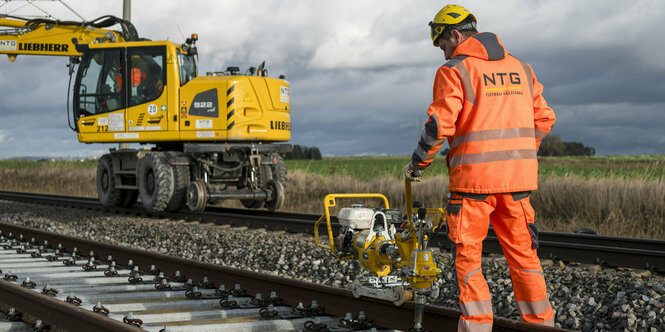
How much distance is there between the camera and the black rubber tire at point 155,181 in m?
13.2

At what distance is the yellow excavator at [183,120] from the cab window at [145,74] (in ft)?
0.07

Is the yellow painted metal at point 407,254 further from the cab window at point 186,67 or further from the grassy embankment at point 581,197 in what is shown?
the cab window at point 186,67

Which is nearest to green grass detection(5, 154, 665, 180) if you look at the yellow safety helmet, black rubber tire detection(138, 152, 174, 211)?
black rubber tire detection(138, 152, 174, 211)

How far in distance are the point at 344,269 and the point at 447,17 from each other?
3.57 m

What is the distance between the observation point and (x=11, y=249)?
8.20 m

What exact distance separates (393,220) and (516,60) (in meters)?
1.34

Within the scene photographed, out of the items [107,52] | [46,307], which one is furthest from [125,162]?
[46,307]

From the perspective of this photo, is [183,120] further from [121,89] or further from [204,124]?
A: [121,89]

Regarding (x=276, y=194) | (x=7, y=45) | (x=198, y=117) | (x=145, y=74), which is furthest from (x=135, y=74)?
(x=7, y=45)

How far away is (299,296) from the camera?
5051mm

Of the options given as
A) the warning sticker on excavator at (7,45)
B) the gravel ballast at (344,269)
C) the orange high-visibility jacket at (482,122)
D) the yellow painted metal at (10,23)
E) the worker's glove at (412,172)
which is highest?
the yellow painted metal at (10,23)

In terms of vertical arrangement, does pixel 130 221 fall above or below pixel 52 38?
below

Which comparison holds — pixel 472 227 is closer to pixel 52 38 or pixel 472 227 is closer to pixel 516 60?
pixel 516 60

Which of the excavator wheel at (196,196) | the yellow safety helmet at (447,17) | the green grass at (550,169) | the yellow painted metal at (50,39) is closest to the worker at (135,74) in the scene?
the excavator wheel at (196,196)
